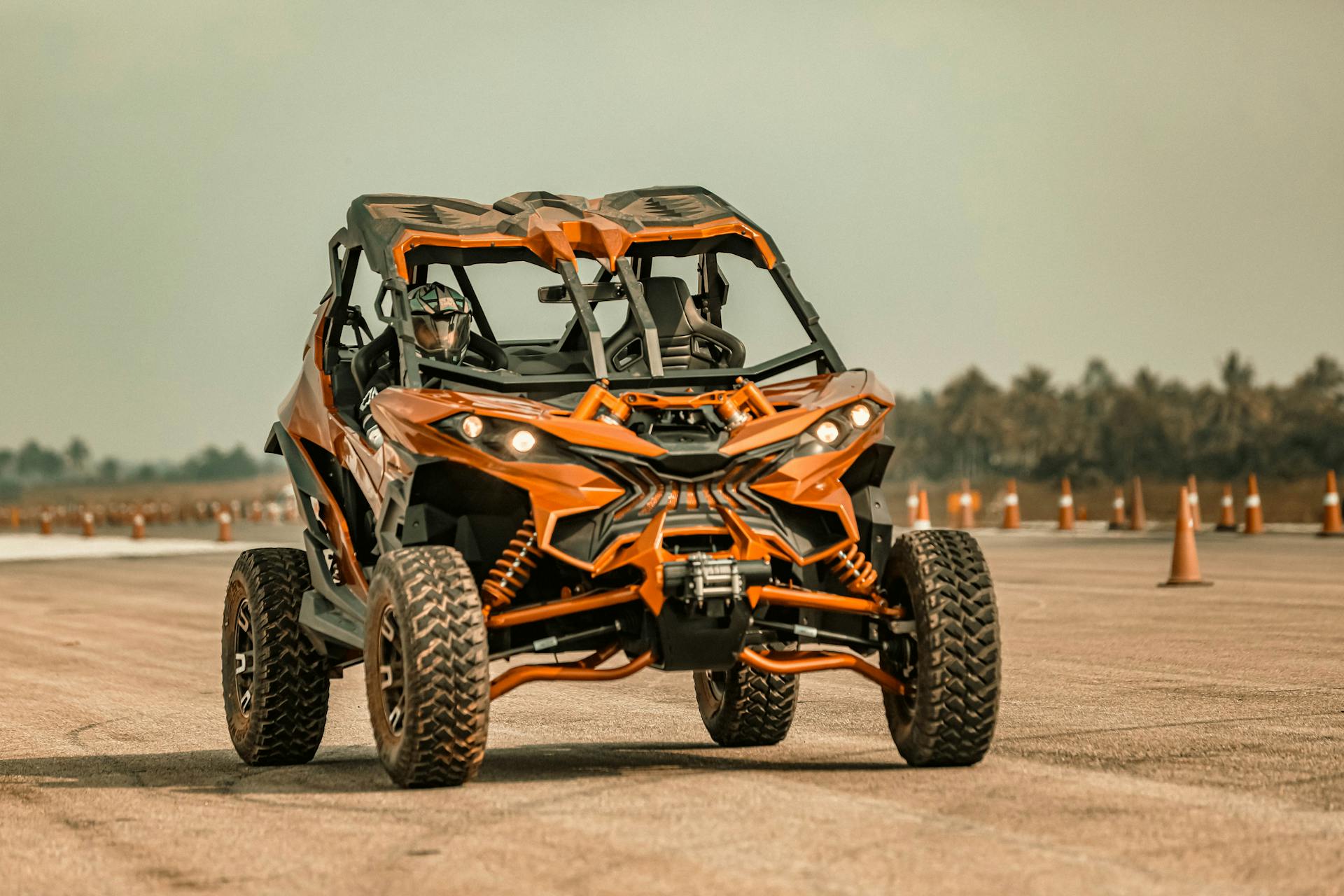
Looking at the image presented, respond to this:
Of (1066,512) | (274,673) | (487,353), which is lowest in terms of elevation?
(274,673)

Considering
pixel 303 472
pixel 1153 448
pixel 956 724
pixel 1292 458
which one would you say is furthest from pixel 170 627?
pixel 1153 448

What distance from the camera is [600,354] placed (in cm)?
825

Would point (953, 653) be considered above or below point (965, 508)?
below

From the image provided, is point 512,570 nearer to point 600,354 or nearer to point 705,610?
point 705,610

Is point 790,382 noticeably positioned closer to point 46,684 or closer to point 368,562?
point 368,562

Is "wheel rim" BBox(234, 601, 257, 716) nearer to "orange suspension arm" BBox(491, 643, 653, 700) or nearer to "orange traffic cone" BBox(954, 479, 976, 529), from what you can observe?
"orange suspension arm" BBox(491, 643, 653, 700)

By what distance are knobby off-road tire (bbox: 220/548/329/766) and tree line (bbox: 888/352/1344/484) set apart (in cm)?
7980

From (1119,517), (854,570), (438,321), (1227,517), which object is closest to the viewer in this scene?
(854,570)

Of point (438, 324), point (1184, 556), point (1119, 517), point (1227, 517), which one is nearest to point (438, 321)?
point (438, 324)

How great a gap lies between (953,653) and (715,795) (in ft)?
3.75

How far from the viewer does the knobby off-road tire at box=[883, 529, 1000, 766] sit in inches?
308

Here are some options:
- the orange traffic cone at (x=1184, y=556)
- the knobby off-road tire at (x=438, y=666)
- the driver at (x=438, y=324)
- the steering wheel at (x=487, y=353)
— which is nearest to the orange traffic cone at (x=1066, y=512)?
the orange traffic cone at (x=1184, y=556)

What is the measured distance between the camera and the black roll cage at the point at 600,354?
8.19m

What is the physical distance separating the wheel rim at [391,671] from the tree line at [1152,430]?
81135mm
